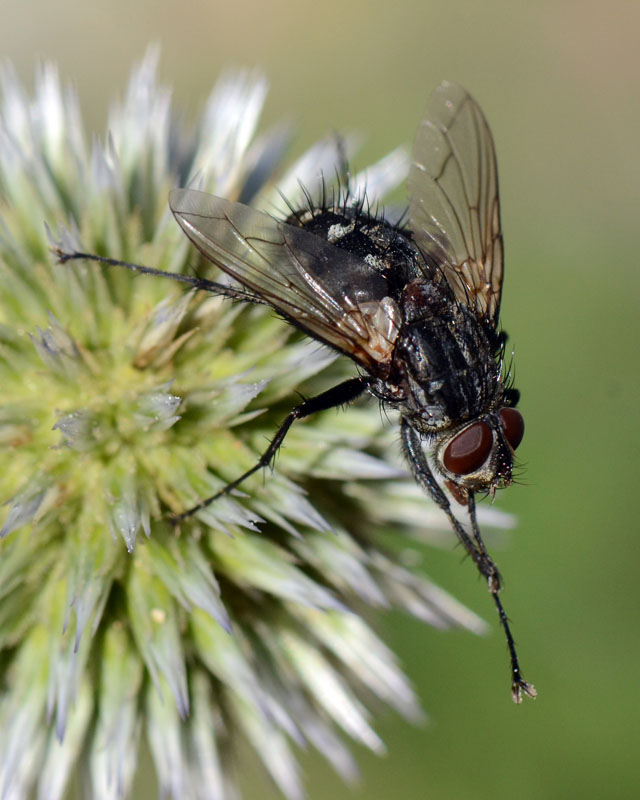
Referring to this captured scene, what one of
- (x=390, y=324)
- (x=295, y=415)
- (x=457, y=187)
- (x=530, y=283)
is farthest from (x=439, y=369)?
(x=530, y=283)

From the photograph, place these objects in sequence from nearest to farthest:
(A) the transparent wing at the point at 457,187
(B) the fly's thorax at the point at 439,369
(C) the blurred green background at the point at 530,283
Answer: (B) the fly's thorax at the point at 439,369 → (A) the transparent wing at the point at 457,187 → (C) the blurred green background at the point at 530,283

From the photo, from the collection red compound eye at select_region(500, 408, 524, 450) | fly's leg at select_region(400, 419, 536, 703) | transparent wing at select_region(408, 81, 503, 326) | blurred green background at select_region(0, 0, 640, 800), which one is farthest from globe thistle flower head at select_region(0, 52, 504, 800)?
blurred green background at select_region(0, 0, 640, 800)

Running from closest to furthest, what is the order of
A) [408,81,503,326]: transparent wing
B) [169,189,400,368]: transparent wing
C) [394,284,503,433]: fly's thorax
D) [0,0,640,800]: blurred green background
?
[169,189,400,368]: transparent wing → [394,284,503,433]: fly's thorax → [408,81,503,326]: transparent wing → [0,0,640,800]: blurred green background

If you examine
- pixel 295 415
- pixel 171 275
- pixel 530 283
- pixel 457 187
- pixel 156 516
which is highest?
pixel 530 283

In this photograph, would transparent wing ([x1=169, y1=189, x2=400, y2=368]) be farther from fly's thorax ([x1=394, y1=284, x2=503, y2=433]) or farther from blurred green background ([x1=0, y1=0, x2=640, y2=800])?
blurred green background ([x1=0, y1=0, x2=640, y2=800])

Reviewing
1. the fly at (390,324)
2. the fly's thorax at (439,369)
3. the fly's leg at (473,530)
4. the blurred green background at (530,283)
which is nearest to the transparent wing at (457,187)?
the fly at (390,324)

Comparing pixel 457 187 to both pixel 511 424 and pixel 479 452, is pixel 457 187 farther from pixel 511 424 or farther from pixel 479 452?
pixel 479 452

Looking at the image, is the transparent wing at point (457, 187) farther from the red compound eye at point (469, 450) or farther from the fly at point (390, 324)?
the red compound eye at point (469, 450)
